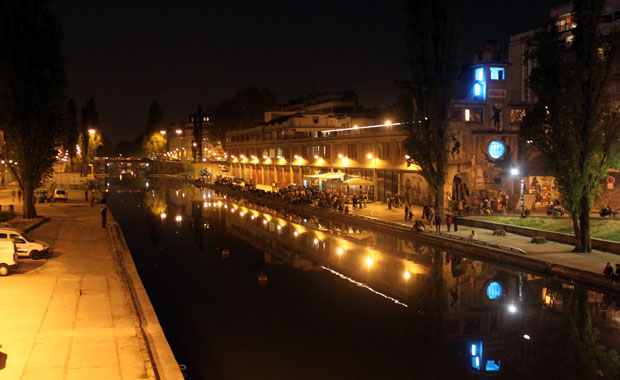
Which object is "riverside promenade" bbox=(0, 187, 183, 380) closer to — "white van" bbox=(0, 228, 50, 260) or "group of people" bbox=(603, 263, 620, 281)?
"white van" bbox=(0, 228, 50, 260)

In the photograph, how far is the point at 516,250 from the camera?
80.2 feet

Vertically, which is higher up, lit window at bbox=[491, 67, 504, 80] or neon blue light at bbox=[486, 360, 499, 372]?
lit window at bbox=[491, 67, 504, 80]

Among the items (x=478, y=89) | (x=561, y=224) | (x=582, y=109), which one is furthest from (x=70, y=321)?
(x=478, y=89)

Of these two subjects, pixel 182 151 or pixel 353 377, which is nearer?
pixel 353 377

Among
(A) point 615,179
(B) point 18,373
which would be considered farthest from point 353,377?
(A) point 615,179

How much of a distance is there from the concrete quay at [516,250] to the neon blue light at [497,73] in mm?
12088

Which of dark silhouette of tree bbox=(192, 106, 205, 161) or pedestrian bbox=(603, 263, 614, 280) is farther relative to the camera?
dark silhouette of tree bbox=(192, 106, 205, 161)

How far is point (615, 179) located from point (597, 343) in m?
21.9

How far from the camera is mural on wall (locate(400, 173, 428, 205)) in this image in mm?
41531

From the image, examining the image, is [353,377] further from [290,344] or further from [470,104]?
[470,104]

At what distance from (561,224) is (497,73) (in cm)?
1482

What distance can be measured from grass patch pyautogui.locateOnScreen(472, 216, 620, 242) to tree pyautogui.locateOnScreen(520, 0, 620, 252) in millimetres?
2563

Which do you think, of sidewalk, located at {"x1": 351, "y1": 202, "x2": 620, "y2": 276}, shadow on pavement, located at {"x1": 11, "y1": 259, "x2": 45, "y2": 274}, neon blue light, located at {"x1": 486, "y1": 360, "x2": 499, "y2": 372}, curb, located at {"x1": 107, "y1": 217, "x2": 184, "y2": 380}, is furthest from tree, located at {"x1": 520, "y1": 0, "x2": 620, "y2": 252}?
shadow on pavement, located at {"x1": 11, "y1": 259, "x2": 45, "y2": 274}

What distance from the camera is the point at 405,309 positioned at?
18.8m
